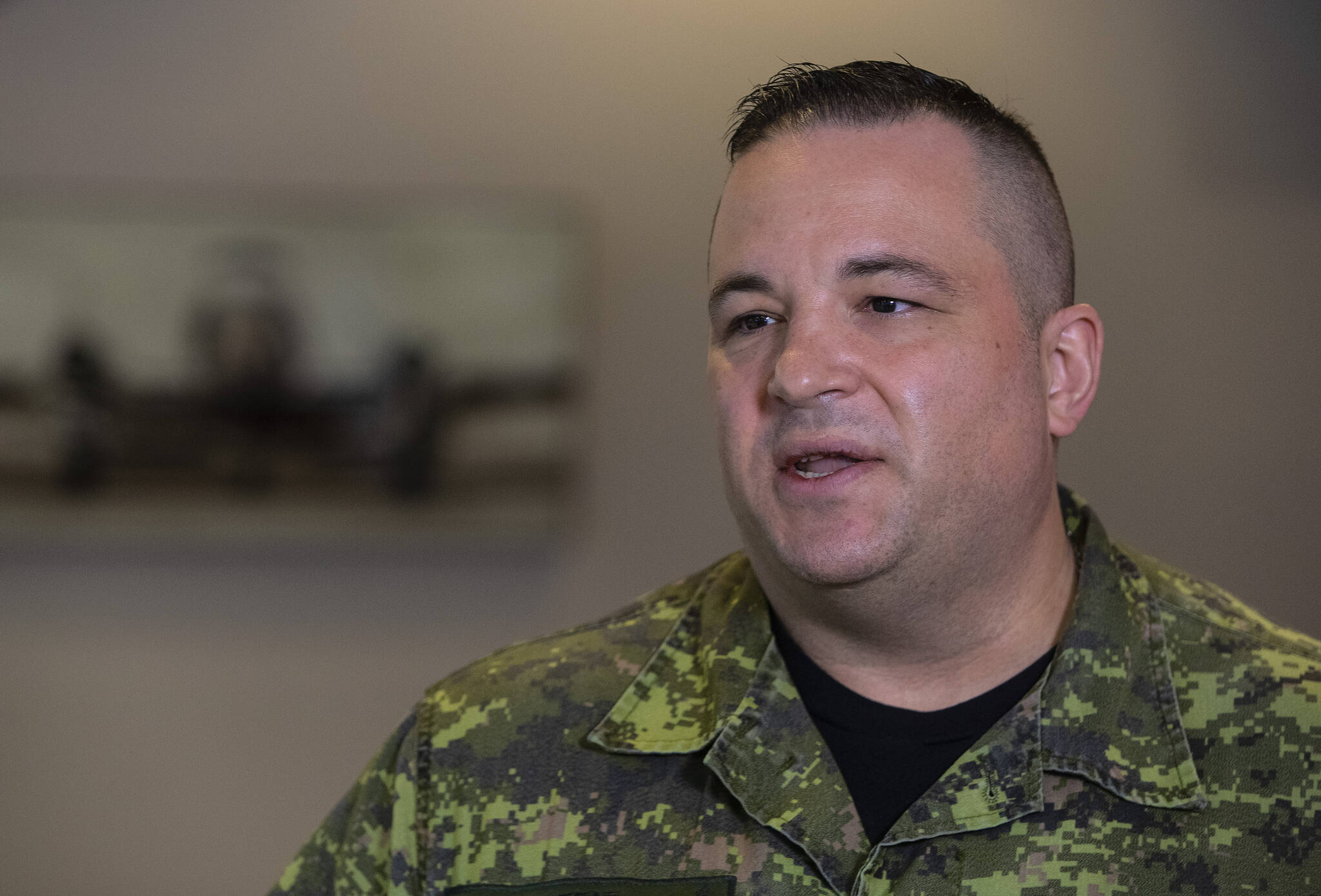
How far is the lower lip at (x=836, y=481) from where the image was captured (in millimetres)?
1096

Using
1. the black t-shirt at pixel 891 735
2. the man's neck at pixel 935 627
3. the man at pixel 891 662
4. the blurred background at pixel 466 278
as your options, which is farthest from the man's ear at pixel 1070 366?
the blurred background at pixel 466 278

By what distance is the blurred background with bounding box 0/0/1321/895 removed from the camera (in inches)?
94.9

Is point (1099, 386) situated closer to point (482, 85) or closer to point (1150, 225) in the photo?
point (1150, 225)

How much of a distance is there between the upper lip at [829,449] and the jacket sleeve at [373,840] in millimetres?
519

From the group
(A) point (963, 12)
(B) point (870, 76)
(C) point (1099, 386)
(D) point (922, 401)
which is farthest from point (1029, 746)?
(A) point (963, 12)

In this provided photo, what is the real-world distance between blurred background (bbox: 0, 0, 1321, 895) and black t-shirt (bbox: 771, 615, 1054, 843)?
1.31 meters

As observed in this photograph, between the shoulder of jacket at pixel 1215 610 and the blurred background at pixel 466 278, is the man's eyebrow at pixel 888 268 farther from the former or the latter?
the blurred background at pixel 466 278

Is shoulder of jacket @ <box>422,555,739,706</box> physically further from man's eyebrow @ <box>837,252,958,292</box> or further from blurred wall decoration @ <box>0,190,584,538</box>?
blurred wall decoration @ <box>0,190,584,538</box>

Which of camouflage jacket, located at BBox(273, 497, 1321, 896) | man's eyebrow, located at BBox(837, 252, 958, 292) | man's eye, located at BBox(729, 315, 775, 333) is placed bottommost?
camouflage jacket, located at BBox(273, 497, 1321, 896)

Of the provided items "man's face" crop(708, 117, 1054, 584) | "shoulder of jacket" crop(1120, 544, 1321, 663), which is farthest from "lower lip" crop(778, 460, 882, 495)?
"shoulder of jacket" crop(1120, 544, 1321, 663)

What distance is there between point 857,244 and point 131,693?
2055 mm

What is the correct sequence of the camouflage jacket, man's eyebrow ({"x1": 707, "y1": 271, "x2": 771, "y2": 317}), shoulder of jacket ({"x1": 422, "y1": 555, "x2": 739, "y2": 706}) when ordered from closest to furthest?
the camouflage jacket → man's eyebrow ({"x1": 707, "y1": 271, "x2": 771, "y2": 317}) → shoulder of jacket ({"x1": 422, "y1": 555, "x2": 739, "y2": 706})

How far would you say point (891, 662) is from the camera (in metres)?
1.20

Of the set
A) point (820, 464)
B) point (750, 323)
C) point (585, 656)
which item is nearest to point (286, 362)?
point (585, 656)
